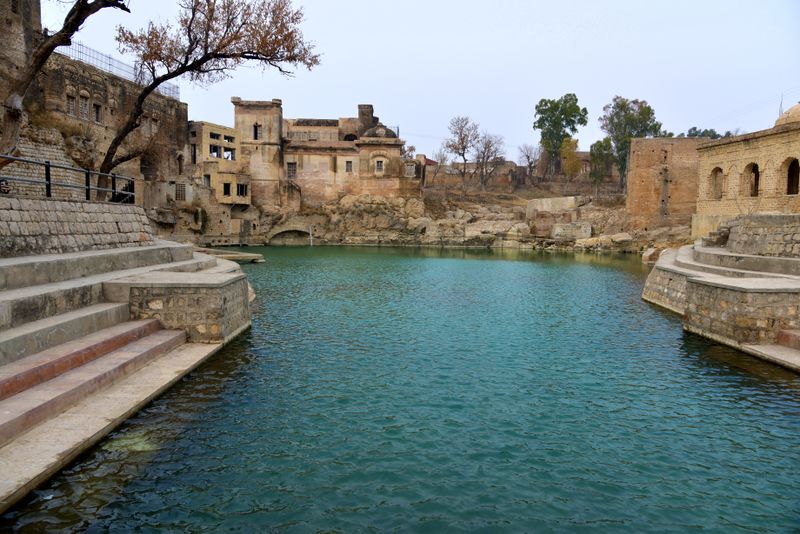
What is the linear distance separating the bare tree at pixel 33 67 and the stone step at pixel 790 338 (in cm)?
1734

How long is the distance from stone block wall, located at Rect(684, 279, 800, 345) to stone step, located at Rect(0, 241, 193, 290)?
13.3 meters

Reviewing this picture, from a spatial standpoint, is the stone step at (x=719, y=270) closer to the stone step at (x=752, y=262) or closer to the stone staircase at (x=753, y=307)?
the stone staircase at (x=753, y=307)

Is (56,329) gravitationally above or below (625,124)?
below

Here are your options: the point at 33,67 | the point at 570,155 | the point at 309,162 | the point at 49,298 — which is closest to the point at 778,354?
the point at 49,298

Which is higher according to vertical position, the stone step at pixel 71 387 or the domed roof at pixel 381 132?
the domed roof at pixel 381 132

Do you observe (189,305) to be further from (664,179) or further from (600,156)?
(600,156)

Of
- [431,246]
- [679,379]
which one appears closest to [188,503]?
[679,379]

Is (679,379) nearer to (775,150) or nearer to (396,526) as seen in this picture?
(396,526)

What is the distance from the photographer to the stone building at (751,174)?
28.8 meters

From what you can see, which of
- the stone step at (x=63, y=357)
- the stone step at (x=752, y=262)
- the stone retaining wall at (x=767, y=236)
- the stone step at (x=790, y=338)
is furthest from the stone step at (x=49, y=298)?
the stone retaining wall at (x=767, y=236)

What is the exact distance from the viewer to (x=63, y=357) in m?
7.12

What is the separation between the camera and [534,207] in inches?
2138

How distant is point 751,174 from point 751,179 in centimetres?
32

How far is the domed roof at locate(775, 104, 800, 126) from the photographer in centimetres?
2872
